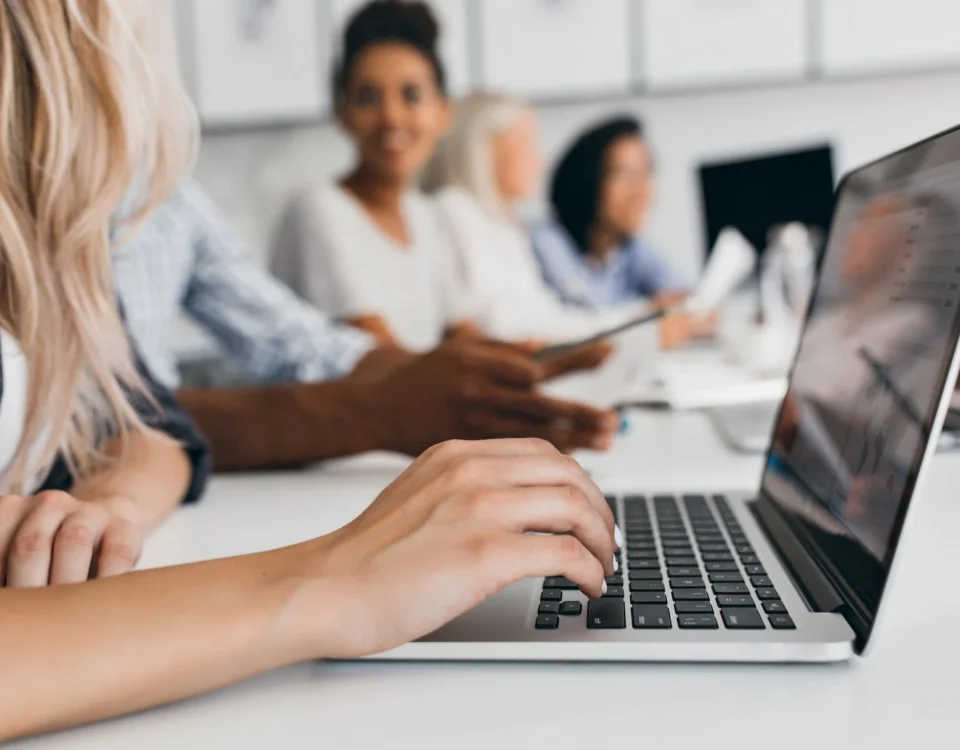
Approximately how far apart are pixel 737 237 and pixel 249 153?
2004 millimetres

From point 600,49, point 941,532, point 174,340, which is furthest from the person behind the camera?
point 174,340

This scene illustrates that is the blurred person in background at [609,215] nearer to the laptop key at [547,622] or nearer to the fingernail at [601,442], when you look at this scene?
the fingernail at [601,442]

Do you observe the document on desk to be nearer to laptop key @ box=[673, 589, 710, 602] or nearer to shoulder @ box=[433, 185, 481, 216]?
laptop key @ box=[673, 589, 710, 602]

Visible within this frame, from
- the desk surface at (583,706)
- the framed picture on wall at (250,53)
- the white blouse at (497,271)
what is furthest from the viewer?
the framed picture on wall at (250,53)

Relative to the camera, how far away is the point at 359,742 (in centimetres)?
36

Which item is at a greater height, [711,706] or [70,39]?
[70,39]

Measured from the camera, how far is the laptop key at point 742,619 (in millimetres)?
413

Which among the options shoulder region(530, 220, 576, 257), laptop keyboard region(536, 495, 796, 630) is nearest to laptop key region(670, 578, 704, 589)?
laptop keyboard region(536, 495, 796, 630)

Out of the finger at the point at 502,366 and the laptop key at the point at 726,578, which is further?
Answer: the finger at the point at 502,366

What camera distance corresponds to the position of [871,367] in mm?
517

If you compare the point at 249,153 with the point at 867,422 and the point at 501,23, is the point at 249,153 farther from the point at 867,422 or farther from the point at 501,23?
the point at 867,422

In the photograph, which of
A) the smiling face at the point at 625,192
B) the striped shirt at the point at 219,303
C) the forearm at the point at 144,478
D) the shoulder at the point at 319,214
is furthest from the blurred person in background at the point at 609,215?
the forearm at the point at 144,478

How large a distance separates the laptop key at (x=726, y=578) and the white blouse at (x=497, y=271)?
1901 millimetres

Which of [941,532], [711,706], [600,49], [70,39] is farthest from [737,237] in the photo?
[711,706]
